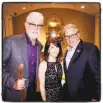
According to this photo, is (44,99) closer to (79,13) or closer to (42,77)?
(42,77)

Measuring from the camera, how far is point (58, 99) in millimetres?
1839

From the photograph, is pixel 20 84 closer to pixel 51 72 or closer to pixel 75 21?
pixel 51 72

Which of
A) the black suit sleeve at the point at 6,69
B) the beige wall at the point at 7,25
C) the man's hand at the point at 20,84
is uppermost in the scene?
the beige wall at the point at 7,25

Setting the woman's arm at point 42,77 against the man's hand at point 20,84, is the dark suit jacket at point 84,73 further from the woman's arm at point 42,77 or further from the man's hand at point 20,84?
the man's hand at point 20,84

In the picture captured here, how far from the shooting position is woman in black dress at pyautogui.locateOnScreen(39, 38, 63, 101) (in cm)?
183

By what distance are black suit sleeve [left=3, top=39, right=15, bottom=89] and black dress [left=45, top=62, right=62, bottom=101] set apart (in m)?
0.30

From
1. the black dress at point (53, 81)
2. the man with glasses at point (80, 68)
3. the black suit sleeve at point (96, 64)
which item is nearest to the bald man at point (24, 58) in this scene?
the black dress at point (53, 81)

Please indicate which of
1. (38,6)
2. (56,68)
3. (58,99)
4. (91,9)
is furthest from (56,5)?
(58,99)

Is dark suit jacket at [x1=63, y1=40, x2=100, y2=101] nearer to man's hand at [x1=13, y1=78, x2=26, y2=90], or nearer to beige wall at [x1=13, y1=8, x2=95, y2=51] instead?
beige wall at [x1=13, y1=8, x2=95, y2=51]

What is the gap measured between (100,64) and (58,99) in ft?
1.54

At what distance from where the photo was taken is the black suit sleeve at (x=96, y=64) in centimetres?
185

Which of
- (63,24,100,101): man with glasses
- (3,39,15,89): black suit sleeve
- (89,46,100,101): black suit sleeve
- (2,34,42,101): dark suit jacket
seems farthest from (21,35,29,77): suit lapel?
(89,46,100,101): black suit sleeve

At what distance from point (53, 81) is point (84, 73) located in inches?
10.8

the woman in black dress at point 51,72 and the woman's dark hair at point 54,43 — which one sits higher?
the woman's dark hair at point 54,43
